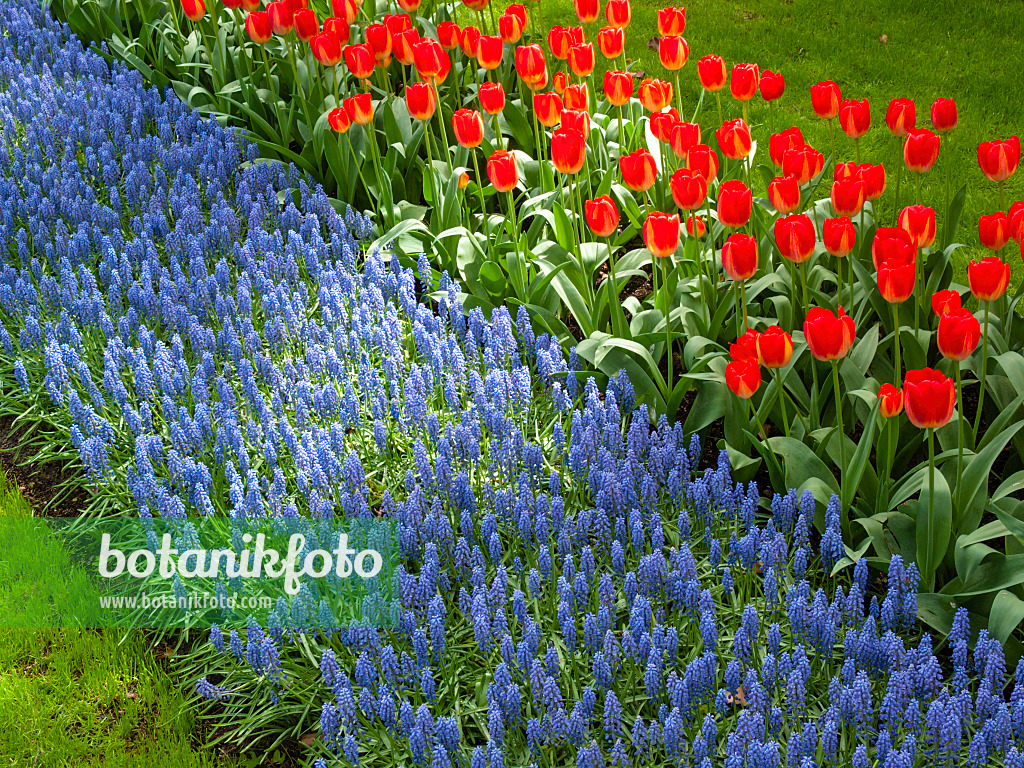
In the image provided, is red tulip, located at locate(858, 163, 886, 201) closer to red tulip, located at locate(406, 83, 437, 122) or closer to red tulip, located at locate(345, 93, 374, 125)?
red tulip, located at locate(406, 83, 437, 122)

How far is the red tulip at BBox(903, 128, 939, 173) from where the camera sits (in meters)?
3.30

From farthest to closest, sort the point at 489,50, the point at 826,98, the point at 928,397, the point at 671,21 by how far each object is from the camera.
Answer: the point at 489,50 → the point at 671,21 → the point at 826,98 → the point at 928,397

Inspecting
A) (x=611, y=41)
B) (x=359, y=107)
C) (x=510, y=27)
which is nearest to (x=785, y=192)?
(x=611, y=41)

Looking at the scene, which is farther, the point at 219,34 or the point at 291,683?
the point at 219,34

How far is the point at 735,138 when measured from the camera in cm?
353

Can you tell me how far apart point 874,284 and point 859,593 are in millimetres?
1487

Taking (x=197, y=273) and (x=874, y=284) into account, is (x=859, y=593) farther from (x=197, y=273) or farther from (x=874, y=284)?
(x=197, y=273)

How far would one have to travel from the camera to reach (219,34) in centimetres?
601

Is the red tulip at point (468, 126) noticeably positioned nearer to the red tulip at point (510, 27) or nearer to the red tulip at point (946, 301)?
the red tulip at point (510, 27)

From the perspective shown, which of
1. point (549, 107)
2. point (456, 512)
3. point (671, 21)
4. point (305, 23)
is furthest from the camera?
point (305, 23)

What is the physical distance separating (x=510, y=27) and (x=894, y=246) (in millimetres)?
2256

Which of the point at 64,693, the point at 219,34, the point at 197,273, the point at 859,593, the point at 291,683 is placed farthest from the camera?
the point at 219,34

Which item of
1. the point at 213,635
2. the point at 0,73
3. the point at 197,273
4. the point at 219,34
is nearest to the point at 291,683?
the point at 213,635

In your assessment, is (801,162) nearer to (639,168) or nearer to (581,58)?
(639,168)
